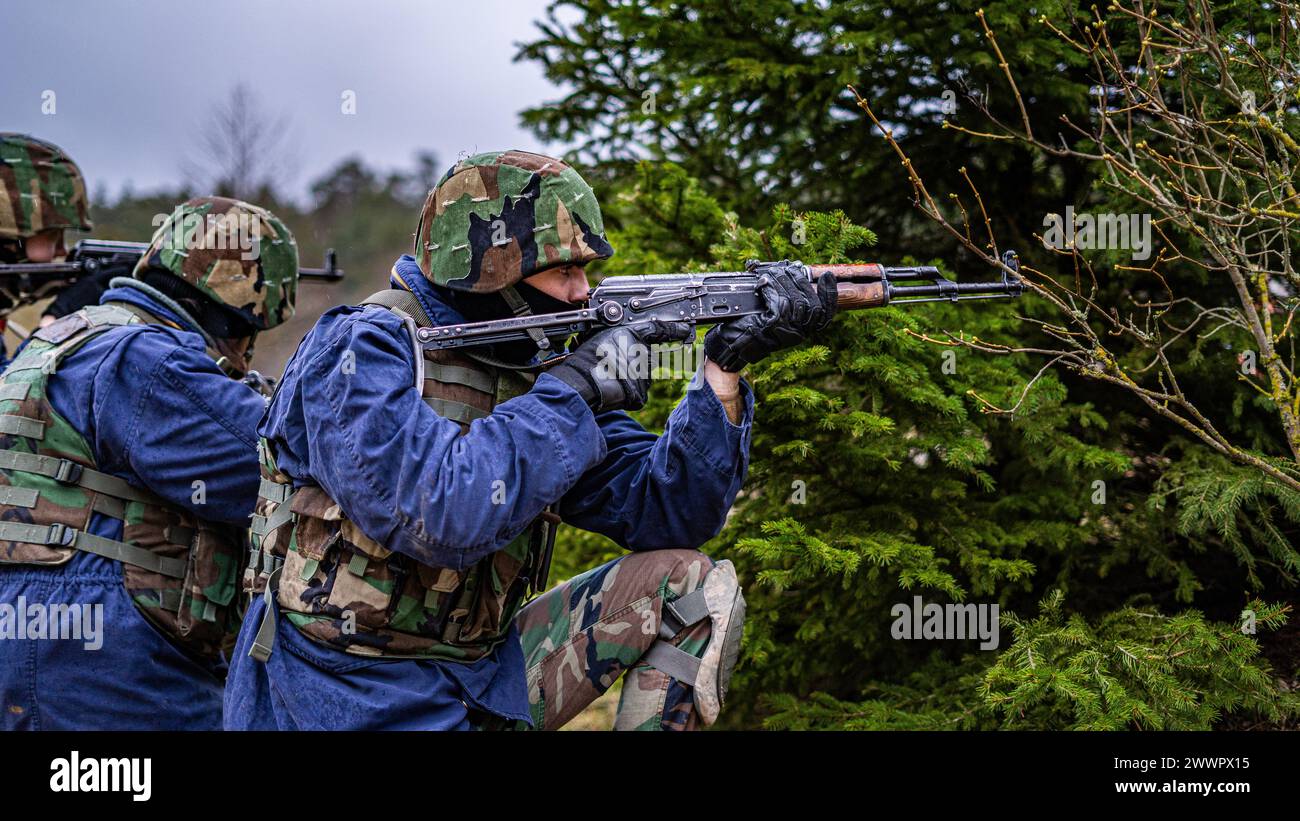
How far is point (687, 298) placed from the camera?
3.64m

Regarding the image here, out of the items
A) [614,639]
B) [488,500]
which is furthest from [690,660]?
[488,500]

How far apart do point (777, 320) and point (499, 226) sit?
0.95 m

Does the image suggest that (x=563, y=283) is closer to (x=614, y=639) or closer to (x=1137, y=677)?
(x=614, y=639)

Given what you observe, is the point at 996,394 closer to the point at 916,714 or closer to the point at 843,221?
the point at 843,221

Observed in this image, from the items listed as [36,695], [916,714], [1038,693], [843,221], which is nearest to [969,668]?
[916,714]

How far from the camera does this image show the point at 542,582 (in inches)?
137

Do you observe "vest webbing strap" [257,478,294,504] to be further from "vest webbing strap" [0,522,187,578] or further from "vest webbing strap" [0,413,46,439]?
"vest webbing strap" [0,413,46,439]

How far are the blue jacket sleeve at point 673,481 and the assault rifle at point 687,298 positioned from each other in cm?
31

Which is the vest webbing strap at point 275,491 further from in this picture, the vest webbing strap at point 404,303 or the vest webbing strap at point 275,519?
the vest webbing strap at point 404,303

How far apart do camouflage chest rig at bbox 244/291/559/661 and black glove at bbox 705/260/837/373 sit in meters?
0.72

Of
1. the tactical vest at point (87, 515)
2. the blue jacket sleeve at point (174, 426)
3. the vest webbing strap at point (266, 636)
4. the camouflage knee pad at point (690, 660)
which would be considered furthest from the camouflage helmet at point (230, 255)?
the camouflage knee pad at point (690, 660)

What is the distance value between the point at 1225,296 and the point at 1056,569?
151 centimetres

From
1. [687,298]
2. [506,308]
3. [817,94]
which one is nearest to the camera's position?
[506,308]

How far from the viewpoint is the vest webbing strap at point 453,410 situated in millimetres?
3229
